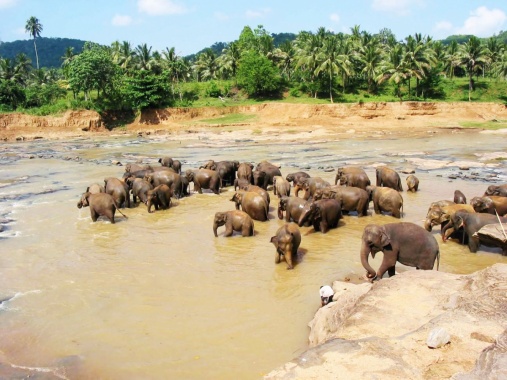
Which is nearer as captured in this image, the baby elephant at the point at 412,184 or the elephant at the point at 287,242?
the elephant at the point at 287,242

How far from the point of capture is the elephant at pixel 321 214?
1222 cm

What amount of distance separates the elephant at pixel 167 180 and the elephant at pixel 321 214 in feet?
19.6

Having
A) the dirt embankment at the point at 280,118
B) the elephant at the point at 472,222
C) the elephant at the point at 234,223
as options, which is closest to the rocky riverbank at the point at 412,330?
the elephant at the point at 472,222

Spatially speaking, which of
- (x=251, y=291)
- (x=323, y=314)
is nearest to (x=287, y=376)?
(x=323, y=314)

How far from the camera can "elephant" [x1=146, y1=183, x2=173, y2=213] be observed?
1514cm

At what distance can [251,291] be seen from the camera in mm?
9000

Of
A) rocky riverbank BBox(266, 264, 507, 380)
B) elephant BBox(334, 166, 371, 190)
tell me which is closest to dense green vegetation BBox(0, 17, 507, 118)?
elephant BBox(334, 166, 371, 190)

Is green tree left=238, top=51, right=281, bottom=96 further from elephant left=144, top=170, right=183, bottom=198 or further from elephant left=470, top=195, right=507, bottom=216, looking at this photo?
elephant left=470, top=195, right=507, bottom=216

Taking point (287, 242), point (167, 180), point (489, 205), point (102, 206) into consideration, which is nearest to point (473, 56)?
point (489, 205)

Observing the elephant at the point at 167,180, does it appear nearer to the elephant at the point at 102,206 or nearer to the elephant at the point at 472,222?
the elephant at the point at 102,206

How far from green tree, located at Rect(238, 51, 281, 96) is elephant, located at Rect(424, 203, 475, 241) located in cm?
4603

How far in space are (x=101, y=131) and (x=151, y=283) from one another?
4622 centimetres

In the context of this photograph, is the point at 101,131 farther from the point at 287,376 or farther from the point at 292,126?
the point at 287,376

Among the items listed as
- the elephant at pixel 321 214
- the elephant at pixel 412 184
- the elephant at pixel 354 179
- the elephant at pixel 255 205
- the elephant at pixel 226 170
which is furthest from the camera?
the elephant at pixel 226 170
